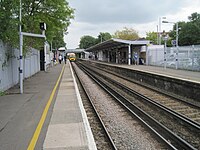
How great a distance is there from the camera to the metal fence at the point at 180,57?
26.8m

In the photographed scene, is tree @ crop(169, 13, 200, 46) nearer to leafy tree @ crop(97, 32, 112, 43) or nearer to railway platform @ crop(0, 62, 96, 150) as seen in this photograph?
railway platform @ crop(0, 62, 96, 150)

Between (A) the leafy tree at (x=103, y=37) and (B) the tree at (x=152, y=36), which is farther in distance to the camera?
(A) the leafy tree at (x=103, y=37)

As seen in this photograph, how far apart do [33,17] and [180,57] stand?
16.7 m

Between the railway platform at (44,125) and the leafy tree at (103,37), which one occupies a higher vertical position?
the leafy tree at (103,37)

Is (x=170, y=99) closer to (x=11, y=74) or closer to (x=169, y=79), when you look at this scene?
(x=169, y=79)

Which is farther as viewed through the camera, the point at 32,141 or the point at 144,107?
the point at 144,107

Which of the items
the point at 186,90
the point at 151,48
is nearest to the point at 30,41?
the point at 186,90

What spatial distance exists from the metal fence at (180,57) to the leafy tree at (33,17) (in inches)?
499

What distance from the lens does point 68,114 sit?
29.0 ft

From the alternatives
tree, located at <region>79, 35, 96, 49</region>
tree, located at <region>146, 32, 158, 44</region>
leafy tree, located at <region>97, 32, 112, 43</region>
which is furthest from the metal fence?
tree, located at <region>79, 35, 96, 49</region>

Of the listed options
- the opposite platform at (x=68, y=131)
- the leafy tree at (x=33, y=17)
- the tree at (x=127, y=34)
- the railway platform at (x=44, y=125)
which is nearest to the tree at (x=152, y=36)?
the tree at (x=127, y=34)

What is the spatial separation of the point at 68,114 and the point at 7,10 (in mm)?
7422

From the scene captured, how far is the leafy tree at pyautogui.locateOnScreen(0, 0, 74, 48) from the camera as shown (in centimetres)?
1350

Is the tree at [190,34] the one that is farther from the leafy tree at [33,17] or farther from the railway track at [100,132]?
the railway track at [100,132]
